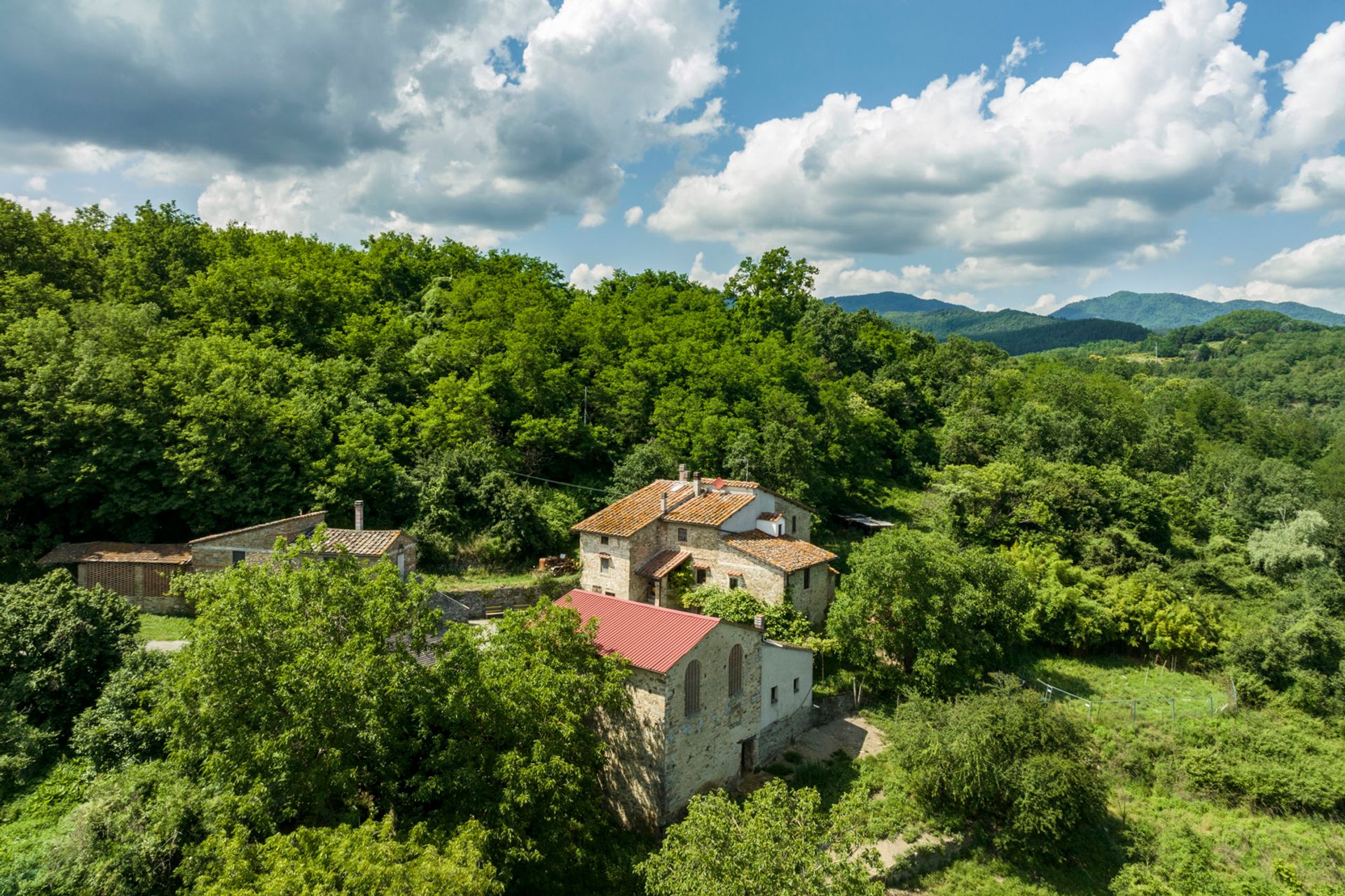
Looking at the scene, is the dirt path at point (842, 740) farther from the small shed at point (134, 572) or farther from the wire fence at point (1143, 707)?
the small shed at point (134, 572)

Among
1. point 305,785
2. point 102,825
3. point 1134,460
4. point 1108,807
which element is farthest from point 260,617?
point 1134,460

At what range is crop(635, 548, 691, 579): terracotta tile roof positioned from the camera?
30.9 m

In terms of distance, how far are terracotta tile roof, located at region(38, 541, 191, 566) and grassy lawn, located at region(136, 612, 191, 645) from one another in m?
2.04

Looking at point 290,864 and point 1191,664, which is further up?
point 290,864

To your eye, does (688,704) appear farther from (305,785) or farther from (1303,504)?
(1303,504)

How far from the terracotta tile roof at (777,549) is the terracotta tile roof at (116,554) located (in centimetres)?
2205

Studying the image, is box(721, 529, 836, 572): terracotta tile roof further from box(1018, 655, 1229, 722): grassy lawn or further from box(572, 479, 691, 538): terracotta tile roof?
box(1018, 655, 1229, 722): grassy lawn

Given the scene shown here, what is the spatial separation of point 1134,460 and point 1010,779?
5297 centimetres

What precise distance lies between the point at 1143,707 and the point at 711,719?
65.9ft

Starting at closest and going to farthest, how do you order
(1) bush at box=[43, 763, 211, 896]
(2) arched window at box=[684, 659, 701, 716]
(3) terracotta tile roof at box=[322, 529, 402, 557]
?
(1) bush at box=[43, 763, 211, 896]
(2) arched window at box=[684, 659, 701, 716]
(3) terracotta tile roof at box=[322, 529, 402, 557]

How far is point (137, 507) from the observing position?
94.9ft

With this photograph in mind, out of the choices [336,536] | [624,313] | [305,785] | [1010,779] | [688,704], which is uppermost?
[624,313]

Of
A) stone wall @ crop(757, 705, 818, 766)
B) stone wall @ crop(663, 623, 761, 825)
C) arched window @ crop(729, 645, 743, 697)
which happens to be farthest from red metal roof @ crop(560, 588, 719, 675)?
stone wall @ crop(757, 705, 818, 766)

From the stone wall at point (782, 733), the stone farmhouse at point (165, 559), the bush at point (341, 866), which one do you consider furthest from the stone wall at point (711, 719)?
the stone farmhouse at point (165, 559)
